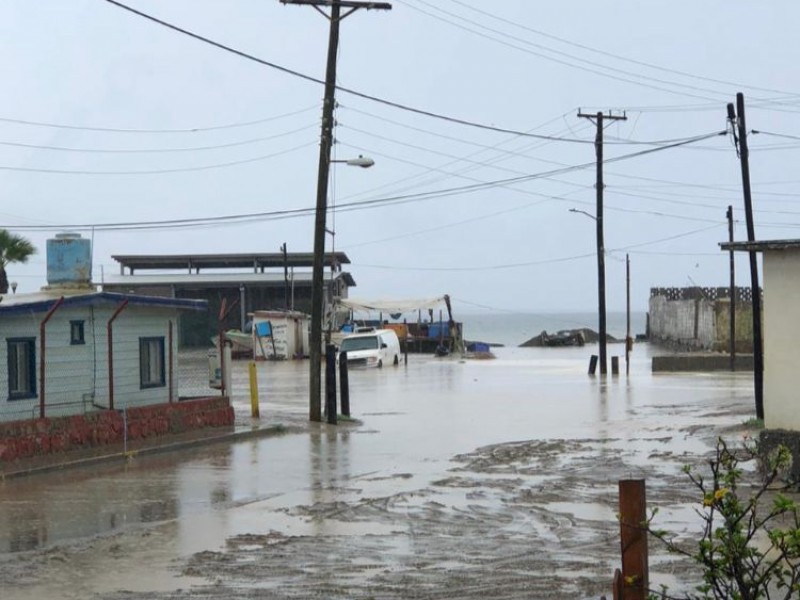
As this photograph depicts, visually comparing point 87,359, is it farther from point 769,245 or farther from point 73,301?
point 769,245

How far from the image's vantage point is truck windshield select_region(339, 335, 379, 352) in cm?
6003

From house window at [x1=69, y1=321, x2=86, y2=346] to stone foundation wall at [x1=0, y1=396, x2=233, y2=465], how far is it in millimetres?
1301

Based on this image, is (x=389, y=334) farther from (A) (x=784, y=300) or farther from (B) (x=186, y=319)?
(A) (x=784, y=300)

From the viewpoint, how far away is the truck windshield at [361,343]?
6003 cm

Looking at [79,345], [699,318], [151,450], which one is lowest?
[151,450]

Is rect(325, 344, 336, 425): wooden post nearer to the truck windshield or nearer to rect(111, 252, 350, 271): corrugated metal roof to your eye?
the truck windshield

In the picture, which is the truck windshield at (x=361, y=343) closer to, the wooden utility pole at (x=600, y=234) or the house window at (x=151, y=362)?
the wooden utility pole at (x=600, y=234)

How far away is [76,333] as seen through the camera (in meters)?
22.7

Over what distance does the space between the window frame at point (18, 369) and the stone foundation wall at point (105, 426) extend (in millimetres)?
603

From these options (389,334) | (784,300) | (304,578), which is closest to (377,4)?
(784,300)

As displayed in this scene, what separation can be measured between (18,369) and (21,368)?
8 cm

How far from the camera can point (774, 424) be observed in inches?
639

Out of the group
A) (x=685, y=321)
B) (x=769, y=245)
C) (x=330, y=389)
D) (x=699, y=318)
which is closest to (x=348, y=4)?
(x=330, y=389)

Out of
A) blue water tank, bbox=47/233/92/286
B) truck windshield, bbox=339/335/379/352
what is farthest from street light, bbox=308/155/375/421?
truck windshield, bbox=339/335/379/352
